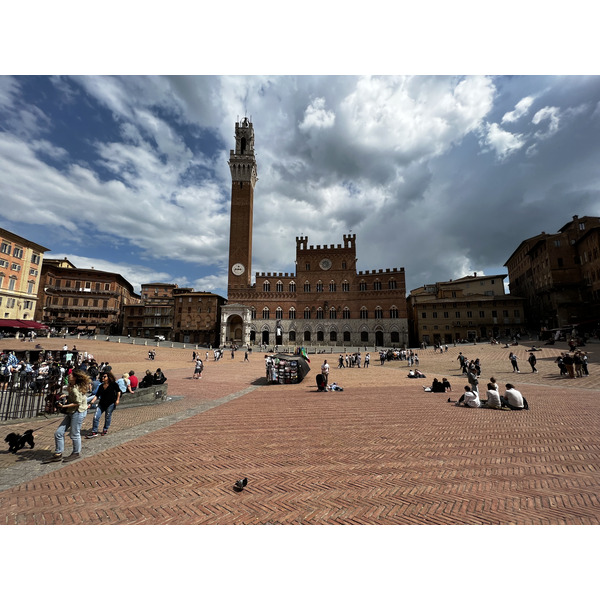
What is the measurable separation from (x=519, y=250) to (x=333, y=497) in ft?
209

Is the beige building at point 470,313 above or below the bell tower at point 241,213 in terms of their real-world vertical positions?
below

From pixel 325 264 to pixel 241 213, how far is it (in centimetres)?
1877

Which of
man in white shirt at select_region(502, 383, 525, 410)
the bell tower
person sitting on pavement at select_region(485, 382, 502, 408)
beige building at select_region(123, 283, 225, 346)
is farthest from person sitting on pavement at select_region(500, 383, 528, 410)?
beige building at select_region(123, 283, 225, 346)

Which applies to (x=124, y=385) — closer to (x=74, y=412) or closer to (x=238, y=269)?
(x=74, y=412)

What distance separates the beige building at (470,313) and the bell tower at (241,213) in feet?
105

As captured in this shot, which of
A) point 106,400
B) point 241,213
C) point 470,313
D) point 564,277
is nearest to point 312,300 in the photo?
point 241,213

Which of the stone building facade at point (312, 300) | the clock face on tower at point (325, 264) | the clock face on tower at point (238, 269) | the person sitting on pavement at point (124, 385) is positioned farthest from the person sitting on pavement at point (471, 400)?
the clock face on tower at point (238, 269)

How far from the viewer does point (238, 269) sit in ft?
172

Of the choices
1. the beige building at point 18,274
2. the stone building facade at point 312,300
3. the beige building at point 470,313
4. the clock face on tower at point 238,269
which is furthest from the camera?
the clock face on tower at point 238,269

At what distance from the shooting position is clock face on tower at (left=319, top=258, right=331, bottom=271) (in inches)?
2084

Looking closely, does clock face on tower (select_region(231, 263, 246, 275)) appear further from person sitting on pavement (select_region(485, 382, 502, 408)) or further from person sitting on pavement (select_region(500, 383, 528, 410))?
person sitting on pavement (select_region(500, 383, 528, 410))

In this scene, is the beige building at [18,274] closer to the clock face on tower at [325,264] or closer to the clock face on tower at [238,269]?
the clock face on tower at [238,269]

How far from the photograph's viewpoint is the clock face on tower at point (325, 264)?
2084 inches

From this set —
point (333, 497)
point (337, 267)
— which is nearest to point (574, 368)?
point (333, 497)
